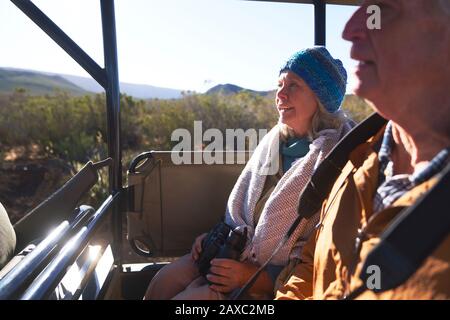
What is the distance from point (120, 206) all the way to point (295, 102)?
Answer: 3.69 feet

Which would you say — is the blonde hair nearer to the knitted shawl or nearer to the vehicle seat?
the knitted shawl

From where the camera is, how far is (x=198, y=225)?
281 cm

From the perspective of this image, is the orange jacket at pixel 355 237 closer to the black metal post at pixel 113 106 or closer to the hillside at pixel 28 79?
the black metal post at pixel 113 106

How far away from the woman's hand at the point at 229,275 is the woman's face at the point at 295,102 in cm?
68

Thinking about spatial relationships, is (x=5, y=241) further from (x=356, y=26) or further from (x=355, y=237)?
(x=356, y=26)

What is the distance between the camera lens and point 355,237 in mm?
1324

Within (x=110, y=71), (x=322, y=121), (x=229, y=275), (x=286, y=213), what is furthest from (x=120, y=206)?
(x=322, y=121)

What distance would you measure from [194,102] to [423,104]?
12.0 meters

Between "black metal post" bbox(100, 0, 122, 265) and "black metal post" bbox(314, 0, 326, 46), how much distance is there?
1.07 m

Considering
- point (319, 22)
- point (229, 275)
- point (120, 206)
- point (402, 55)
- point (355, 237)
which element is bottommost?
point (229, 275)

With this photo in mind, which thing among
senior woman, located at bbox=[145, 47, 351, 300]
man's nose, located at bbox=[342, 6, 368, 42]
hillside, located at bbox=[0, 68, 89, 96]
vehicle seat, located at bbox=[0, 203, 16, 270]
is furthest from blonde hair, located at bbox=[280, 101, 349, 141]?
hillside, located at bbox=[0, 68, 89, 96]

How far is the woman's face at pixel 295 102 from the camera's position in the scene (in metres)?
2.21

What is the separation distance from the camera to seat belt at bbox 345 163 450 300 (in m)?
0.84
